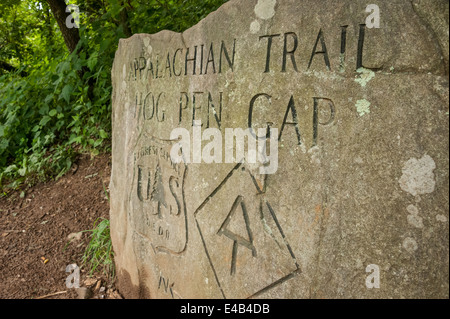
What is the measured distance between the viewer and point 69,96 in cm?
383

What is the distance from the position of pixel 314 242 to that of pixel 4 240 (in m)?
2.90

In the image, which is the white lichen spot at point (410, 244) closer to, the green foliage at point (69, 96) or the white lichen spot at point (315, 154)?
the white lichen spot at point (315, 154)

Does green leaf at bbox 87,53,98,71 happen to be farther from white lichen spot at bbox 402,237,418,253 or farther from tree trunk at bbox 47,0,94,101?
white lichen spot at bbox 402,237,418,253

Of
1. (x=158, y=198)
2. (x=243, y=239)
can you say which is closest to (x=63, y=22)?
(x=158, y=198)

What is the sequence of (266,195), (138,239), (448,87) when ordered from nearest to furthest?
(448,87)
(266,195)
(138,239)

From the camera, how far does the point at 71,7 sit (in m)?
4.08

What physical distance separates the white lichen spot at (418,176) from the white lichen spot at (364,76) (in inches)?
11.4

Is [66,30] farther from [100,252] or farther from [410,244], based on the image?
[410,244]

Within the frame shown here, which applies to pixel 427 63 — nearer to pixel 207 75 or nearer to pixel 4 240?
pixel 207 75

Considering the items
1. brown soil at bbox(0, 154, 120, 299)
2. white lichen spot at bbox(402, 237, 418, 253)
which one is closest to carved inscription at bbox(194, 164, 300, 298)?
white lichen spot at bbox(402, 237, 418, 253)

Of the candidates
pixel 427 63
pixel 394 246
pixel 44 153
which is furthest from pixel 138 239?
pixel 44 153

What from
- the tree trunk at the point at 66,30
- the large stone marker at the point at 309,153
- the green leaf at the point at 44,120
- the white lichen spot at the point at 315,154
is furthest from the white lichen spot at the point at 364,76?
the green leaf at the point at 44,120

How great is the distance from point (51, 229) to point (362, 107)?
9.37 feet

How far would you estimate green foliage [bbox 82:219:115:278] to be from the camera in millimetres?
2764
